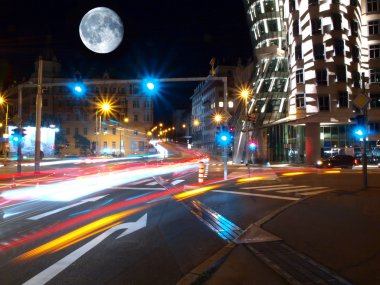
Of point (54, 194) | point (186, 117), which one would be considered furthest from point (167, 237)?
point (186, 117)

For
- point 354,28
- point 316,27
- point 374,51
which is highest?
point 354,28

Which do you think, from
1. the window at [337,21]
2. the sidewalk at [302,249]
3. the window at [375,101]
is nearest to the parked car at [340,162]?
the window at [375,101]

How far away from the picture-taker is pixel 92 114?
9688 centimetres

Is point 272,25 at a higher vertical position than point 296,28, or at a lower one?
higher

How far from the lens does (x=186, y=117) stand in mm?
181125

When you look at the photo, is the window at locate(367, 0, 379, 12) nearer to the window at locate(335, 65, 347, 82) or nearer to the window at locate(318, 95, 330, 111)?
the window at locate(335, 65, 347, 82)

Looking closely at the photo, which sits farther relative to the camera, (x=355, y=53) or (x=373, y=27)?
(x=373, y=27)

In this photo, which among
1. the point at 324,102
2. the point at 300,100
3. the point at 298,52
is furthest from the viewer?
the point at 298,52

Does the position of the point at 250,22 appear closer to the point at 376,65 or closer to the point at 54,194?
the point at 376,65

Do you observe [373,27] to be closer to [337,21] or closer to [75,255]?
[337,21]

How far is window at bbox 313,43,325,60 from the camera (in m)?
50.0

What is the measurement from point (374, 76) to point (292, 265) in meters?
53.1

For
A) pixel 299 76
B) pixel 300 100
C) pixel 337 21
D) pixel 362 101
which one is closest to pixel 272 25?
pixel 337 21

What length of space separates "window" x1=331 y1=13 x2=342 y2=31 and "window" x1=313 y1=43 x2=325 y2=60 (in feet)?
9.12
